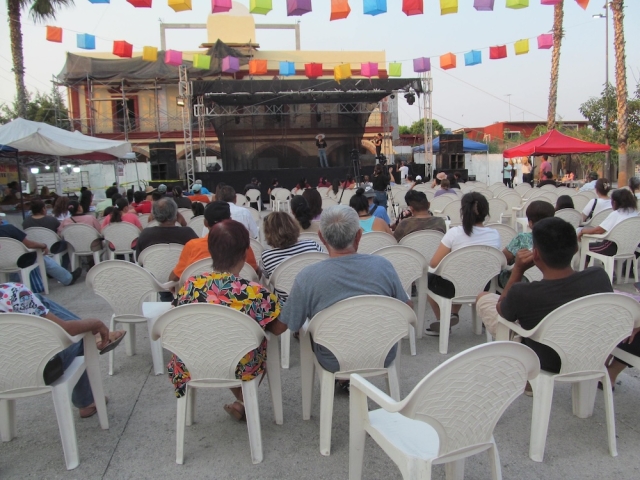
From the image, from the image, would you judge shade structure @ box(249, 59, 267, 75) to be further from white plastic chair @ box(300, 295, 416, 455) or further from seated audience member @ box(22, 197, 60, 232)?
white plastic chair @ box(300, 295, 416, 455)

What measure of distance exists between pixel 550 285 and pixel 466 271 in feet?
4.06

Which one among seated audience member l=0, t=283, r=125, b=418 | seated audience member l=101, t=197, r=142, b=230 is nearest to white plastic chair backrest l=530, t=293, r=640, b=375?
seated audience member l=0, t=283, r=125, b=418

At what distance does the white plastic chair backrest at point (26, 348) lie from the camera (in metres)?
2.02

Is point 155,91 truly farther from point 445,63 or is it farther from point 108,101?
point 445,63

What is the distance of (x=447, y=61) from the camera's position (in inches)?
494

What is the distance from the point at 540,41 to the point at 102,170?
14717mm

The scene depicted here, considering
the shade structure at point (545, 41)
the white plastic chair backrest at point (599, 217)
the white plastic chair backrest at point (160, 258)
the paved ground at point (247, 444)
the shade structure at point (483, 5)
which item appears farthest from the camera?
the shade structure at point (545, 41)

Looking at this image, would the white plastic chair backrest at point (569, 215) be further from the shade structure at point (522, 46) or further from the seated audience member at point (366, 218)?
the shade structure at point (522, 46)

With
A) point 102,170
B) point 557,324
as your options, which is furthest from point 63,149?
point 102,170

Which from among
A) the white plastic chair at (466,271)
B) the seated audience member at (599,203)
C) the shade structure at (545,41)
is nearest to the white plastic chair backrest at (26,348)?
the white plastic chair at (466,271)

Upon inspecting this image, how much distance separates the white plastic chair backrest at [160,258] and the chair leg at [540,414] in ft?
8.80

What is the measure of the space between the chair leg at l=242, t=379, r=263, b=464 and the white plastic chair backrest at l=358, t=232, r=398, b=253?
2.06m

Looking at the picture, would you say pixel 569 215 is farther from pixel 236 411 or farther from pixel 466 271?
pixel 236 411

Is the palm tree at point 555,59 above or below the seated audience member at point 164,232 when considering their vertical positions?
above
